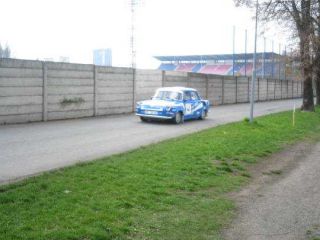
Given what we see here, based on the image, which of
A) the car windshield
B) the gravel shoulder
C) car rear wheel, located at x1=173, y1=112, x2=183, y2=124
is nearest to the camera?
the gravel shoulder

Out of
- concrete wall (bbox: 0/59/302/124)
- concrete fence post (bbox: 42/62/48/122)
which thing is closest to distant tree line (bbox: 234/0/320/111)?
concrete wall (bbox: 0/59/302/124)

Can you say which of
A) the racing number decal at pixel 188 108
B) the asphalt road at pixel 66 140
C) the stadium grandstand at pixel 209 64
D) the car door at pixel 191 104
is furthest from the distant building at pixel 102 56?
the stadium grandstand at pixel 209 64

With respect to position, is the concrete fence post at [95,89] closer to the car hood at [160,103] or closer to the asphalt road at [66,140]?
the asphalt road at [66,140]

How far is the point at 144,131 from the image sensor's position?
1708 centimetres

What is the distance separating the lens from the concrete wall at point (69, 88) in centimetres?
1775

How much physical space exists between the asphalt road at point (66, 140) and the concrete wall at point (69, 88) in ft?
2.64

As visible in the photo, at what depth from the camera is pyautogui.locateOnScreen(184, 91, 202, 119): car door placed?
2183 cm

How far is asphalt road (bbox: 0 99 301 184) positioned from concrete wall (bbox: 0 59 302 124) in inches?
31.7

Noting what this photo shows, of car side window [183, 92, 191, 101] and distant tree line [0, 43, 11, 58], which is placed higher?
distant tree line [0, 43, 11, 58]

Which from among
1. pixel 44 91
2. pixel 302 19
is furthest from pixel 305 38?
pixel 44 91

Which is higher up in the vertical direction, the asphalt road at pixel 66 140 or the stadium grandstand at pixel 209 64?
the stadium grandstand at pixel 209 64

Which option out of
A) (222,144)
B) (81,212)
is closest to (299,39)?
(222,144)

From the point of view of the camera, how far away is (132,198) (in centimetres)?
719

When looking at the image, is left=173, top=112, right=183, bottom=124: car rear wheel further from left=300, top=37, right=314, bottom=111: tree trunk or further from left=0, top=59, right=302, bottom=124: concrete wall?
left=300, top=37, right=314, bottom=111: tree trunk
